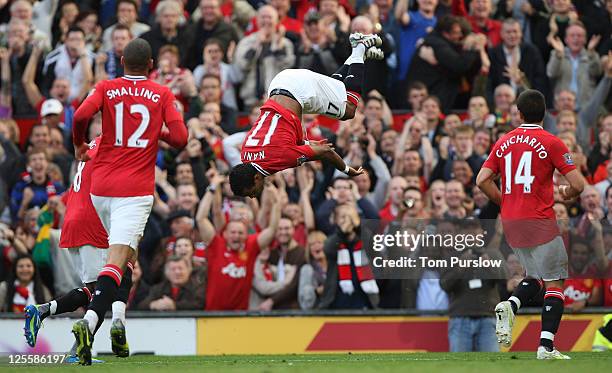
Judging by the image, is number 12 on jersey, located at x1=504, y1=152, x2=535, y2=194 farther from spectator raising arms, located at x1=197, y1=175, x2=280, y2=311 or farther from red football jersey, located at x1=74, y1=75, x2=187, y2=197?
spectator raising arms, located at x1=197, y1=175, x2=280, y2=311

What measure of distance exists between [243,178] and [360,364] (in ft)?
6.88

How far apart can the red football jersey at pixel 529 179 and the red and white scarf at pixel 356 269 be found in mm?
3168

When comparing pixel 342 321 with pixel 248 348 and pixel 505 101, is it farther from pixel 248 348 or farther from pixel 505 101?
pixel 505 101

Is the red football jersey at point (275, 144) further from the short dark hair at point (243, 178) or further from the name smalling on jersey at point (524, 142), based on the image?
the name smalling on jersey at point (524, 142)

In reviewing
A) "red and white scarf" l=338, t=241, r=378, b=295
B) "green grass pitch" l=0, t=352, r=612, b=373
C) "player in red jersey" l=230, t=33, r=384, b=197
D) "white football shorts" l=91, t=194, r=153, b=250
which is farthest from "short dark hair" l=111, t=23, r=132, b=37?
"white football shorts" l=91, t=194, r=153, b=250

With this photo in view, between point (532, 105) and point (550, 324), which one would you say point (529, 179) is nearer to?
point (532, 105)

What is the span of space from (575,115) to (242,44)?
477 cm

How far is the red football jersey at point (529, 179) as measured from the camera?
12.7 meters

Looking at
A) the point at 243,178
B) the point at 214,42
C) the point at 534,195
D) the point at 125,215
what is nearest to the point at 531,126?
the point at 534,195

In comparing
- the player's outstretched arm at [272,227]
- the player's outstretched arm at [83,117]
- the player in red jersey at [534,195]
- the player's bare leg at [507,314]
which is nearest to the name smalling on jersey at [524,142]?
the player in red jersey at [534,195]

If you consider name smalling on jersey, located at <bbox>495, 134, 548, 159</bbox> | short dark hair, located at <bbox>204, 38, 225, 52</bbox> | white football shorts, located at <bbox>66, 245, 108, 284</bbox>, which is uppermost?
short dark hair, located at <bbox>204, 38, 225, 52</bbox>

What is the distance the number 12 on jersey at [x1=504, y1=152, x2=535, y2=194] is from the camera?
12719 millimetres

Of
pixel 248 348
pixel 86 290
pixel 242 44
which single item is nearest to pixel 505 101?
pixel 242 44

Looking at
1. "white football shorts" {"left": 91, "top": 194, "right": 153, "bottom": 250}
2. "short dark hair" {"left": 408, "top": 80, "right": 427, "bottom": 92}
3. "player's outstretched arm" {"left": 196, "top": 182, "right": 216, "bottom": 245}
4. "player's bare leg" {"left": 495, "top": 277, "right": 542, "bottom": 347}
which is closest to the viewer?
"white football shorts" {"left": 91, "top": 194, "right": 153, "bottom": 250}
